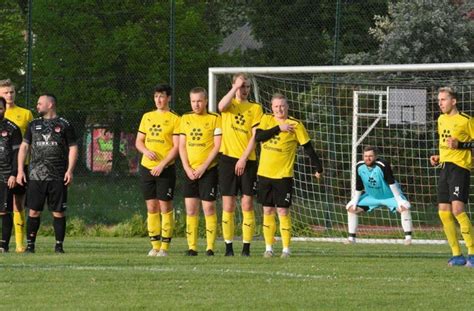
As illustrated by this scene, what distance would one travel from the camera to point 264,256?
47.2ft

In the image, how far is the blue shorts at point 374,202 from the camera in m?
19.1

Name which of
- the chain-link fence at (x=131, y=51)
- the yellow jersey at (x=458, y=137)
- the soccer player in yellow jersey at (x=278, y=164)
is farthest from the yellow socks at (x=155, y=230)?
the chain-link fence at (x=131, y=51)

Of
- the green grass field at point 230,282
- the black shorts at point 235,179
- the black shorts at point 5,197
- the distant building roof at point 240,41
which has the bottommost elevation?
the green grass field at point 230,282

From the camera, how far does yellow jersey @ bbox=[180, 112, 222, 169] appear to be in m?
14.6

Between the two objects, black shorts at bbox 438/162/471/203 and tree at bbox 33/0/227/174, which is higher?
tree at bbox 33/0/227/174

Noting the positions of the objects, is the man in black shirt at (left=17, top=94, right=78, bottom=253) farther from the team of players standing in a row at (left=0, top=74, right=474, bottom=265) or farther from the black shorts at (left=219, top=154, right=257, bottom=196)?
the black shorts at (left=219, top=154, right=257, bottom=196)

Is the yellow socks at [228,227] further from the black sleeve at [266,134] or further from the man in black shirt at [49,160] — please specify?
the man in black shirt at [49,160]

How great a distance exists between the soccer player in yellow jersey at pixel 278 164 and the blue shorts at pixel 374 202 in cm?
479

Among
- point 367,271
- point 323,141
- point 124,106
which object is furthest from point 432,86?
point 367,271

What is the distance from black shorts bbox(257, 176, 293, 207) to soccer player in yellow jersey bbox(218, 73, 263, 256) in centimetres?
19

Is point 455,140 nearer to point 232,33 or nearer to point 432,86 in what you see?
point 432,86

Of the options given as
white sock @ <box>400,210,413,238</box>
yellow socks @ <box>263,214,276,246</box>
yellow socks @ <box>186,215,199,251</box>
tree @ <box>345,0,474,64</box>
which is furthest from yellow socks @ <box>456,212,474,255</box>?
tree @ <box>345,0,474,64</box>

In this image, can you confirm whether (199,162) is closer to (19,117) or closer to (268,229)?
(268,229)

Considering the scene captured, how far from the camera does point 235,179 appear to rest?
1466 cm
